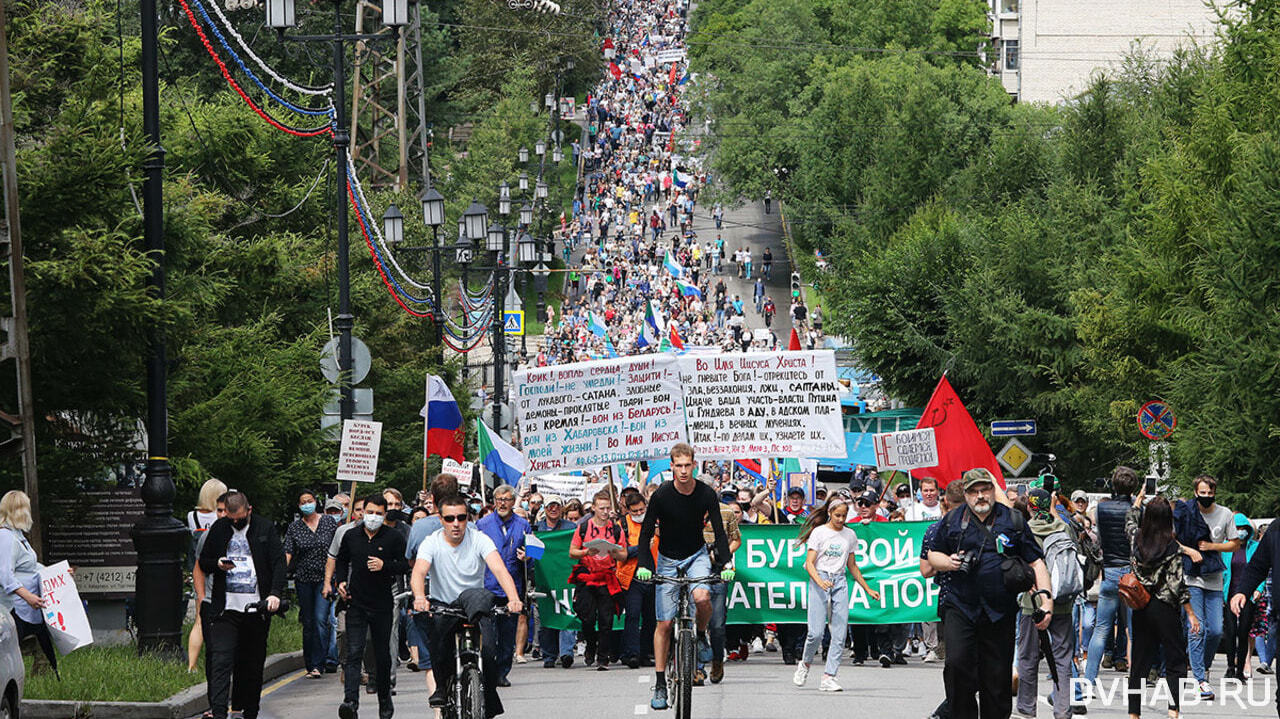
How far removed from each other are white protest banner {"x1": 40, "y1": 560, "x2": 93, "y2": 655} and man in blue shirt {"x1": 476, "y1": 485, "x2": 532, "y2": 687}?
4.65 metres

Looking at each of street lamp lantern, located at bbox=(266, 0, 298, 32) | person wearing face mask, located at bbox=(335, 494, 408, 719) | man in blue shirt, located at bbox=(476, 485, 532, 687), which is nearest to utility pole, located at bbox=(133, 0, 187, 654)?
man in blue shirt, located at bbox=(476, 485, 532, 687)

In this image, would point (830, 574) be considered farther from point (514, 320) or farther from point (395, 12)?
point (514, 320)

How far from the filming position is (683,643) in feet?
46.4

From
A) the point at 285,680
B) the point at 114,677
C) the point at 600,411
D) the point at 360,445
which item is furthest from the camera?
the point at 360,445

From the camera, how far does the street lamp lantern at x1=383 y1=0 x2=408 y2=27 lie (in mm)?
28172

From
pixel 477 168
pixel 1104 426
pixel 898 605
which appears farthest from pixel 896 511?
pixel 477 168

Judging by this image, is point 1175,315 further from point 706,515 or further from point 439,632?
point 439,632

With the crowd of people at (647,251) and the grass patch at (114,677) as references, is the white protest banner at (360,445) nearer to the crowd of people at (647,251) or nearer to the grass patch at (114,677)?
the grass patch at (114,677)

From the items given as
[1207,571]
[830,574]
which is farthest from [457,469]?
[1207,571]

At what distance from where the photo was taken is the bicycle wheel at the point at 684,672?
45.3 feet

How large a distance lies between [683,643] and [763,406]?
7.19 metres

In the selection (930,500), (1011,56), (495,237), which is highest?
(1011,56)

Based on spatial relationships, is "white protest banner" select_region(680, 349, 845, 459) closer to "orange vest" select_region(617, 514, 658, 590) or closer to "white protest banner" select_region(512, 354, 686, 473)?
"white protest banner" select_region(512, 354, 686, 473)

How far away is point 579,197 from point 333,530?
94.5 meters
